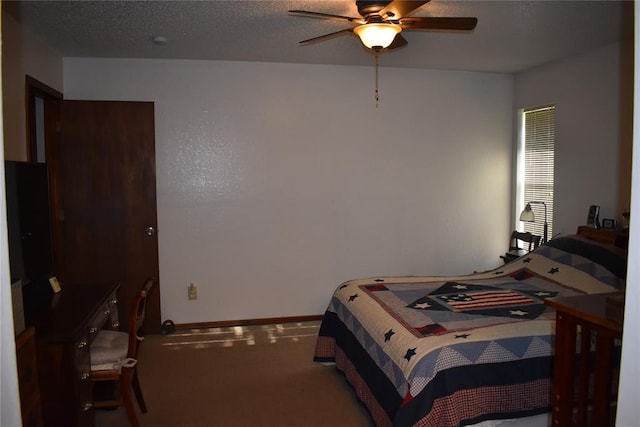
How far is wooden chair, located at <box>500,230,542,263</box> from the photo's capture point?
4.62 meters

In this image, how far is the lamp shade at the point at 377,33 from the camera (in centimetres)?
261

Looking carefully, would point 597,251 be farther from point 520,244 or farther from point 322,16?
point 322,16

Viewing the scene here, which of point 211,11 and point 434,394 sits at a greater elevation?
point 211,11

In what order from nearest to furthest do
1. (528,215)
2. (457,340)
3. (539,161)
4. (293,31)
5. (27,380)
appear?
(27,380), (457,340), (293,31), (528,215), (539,161)

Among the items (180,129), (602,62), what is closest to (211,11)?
(180,129)

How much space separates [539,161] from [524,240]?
31.3 inches

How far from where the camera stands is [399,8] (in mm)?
2418

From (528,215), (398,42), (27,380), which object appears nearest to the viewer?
(27,380)

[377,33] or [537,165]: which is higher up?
[377,33]

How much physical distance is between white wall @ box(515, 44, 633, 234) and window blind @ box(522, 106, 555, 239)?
0.14m

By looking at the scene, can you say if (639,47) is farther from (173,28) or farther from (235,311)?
(235,311)

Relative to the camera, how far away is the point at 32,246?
252 cm

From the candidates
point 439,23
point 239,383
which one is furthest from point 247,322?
point 439,23

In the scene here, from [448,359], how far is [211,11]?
2424 millimetres
